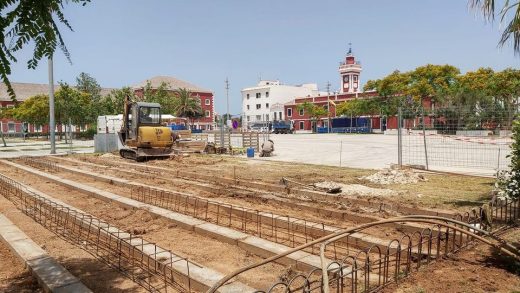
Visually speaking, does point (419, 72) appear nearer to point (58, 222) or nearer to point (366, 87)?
point (366, 87)

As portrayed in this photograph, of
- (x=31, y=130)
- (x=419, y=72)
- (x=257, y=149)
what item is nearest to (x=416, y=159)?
(x=257, y=149)

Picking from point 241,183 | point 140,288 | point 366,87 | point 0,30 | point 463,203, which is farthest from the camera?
point 366,87

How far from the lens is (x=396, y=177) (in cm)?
1120

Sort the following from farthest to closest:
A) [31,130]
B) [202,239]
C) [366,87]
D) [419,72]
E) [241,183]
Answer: [31,130] < [366,87] < [419,72] < [241,183] < [202,239]

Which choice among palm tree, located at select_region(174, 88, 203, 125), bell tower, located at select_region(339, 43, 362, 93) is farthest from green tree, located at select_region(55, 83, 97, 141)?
bell tower, located at select_region(339, 43, 362, 93)

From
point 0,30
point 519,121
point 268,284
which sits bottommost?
point 268,284

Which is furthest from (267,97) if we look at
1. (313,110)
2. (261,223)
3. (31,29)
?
(31,29)

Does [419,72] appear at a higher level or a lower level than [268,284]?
higher

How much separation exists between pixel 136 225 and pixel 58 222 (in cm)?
145

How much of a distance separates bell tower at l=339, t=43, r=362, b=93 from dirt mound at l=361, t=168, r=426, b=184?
72.7m

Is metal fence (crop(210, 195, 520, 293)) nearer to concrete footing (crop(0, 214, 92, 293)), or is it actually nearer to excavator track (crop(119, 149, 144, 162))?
concrete footing (crop(0, 214, 92, 293))

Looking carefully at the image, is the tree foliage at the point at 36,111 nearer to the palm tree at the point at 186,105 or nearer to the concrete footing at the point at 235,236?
the palm tree at the point at 186,105

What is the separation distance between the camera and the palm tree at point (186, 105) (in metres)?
67.1

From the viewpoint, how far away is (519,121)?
281 inches
